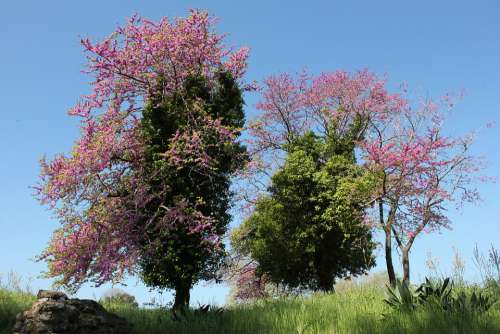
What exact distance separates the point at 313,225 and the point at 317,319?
1282 cm

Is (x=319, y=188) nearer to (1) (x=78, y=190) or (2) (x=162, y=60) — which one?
(2) (x=162, y=60)

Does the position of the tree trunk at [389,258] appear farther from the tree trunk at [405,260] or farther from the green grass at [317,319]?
the green grass at [317,319]

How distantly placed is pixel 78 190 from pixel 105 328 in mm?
6855

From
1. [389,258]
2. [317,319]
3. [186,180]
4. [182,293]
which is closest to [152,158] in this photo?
[186,180]

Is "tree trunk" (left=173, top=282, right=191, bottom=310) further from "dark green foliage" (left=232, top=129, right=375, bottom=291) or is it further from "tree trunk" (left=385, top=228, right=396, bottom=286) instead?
"tree trunk" (left=385, top=228, right=396, bottom=286)

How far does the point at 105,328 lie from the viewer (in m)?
10.1

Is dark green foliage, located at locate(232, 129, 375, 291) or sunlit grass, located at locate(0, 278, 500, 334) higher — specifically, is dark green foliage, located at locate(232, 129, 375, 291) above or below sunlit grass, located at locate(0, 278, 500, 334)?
above

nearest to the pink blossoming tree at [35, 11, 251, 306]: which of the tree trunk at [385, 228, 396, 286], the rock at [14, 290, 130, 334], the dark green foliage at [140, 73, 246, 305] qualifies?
the dark green foliage at [140, 73, 246, 305]

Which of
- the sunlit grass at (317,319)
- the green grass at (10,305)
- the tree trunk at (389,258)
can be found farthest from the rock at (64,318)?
the tree trunk at (389,258)

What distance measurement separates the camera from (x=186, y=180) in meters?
16.6

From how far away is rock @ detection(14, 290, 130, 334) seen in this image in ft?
30.8

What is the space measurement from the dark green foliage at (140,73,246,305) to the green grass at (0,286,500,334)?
1.93 metres

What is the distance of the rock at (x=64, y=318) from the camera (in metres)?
9.38

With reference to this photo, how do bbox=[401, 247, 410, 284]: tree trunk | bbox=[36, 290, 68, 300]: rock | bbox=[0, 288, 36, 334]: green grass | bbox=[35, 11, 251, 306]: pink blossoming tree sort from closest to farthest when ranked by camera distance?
bbox=[36, 290, 68, 300]: rock
bbox=[0, 288, 36, 334]: green grass
bbox=[35, 11, 251, 306]: pink blossoming tree
bbox=[401, 247, 410, 284]: tree trunk
